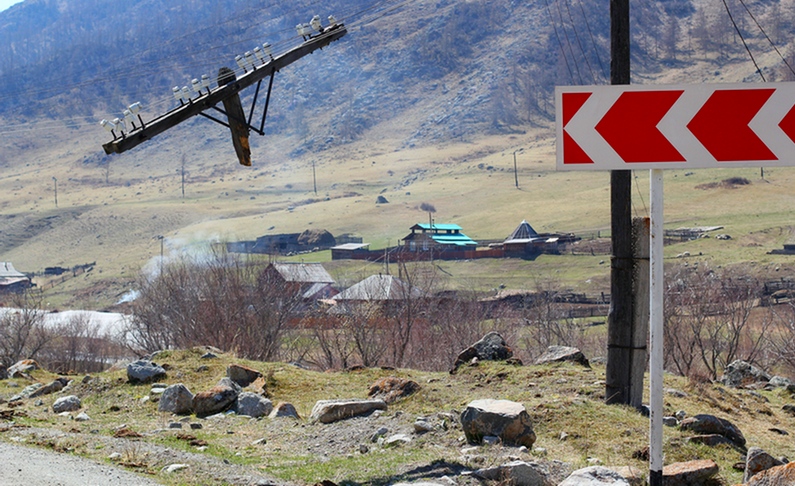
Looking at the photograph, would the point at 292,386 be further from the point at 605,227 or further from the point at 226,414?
the point at 605,227

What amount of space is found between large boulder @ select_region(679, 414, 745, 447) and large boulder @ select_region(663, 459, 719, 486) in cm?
217

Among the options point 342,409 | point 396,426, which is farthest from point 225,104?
point 396,426

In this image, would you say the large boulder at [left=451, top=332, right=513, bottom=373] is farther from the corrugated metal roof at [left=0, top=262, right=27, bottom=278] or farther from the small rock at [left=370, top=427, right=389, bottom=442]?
the corrugated metal roof at [left=0, top=262, right=27, bottom=278]

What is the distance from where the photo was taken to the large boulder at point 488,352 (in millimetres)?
15055

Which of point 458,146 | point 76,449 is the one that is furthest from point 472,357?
point 458,146

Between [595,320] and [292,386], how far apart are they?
125 feet

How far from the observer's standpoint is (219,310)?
3291cm

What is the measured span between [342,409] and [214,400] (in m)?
2.58

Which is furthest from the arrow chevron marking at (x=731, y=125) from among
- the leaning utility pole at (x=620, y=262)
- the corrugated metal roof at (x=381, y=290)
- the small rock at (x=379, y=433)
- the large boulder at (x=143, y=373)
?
the corrugated metal roof at (x=381, y=290)

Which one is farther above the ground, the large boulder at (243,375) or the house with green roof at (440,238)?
the large boulder at (243,375)

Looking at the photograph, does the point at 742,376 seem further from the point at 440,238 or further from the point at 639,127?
the point at 440,238

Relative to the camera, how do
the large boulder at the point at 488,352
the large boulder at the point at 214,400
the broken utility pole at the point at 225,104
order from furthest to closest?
the large boulder at the point at 488,352 → the broken utility pole at the point at 225,104 → the large boulder at the point at 214,400

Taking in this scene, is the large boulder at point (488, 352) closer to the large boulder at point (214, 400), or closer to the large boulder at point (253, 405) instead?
the large boulder at point (253, 405)

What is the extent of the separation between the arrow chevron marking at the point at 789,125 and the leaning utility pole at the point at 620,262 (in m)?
5.32
